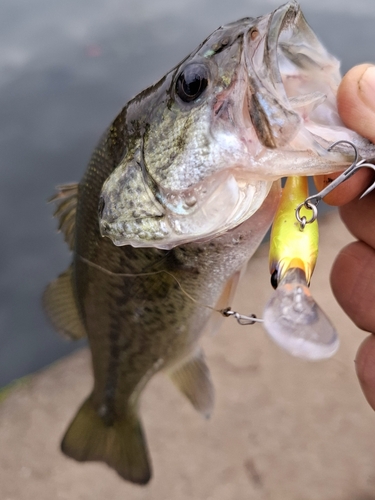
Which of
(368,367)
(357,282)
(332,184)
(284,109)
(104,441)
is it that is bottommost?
(104,441)

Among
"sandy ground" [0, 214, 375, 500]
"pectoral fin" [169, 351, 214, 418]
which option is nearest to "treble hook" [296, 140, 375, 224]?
"pectoral fin" [169, 351, 214, 418]

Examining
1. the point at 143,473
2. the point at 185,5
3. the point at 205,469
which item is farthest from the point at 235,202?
the point at 185,5

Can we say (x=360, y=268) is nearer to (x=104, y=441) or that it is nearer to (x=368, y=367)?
(x=368, y=367)

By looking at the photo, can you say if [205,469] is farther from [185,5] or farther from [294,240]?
[185,5]

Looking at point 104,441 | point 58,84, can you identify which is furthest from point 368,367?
point 58,84

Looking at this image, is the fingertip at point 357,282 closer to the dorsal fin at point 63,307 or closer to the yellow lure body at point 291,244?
the yellow lure body at point 291,244

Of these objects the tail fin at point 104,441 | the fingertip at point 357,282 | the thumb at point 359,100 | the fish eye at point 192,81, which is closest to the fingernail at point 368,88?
the thumb at point 359,100

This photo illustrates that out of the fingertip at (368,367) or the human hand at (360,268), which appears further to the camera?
the fingertip at (368,367)
